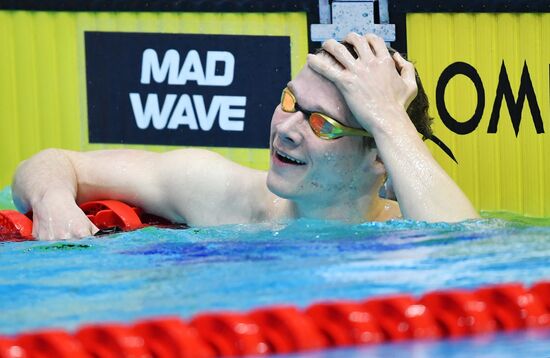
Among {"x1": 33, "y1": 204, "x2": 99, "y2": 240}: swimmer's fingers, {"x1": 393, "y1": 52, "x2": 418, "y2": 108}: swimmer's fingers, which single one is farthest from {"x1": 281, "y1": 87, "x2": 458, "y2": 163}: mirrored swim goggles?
{"x1": 33, "y1": 204, "x2": 99, "y2": 240}: swimmer's fingers

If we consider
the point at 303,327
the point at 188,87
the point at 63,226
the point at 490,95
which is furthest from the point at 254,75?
the point at 303,327

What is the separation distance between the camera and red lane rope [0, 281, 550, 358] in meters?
2.15

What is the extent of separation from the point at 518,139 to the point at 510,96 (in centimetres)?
17

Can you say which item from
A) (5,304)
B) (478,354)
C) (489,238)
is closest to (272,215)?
(489,238)

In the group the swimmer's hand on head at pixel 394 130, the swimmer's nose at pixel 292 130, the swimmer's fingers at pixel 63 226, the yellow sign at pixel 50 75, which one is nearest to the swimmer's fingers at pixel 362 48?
the swimmer's hand on head at pixel 394 130

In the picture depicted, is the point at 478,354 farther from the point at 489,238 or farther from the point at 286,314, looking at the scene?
the point at 489,238

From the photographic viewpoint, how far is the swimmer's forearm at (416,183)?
3.21 m

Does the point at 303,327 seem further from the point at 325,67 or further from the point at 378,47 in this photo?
the point at 378,47

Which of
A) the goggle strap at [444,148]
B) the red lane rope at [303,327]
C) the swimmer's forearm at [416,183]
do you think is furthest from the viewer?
the goggle strap at [444,148]

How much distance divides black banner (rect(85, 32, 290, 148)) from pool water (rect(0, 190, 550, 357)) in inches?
52.1

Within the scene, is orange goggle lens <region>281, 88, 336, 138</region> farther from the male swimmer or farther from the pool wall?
the pool wall

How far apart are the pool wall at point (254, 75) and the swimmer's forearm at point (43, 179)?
1046mm

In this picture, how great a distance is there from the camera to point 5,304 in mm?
2510

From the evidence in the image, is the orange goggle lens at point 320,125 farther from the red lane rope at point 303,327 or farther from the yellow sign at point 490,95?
the yellow sign at point 490,95
